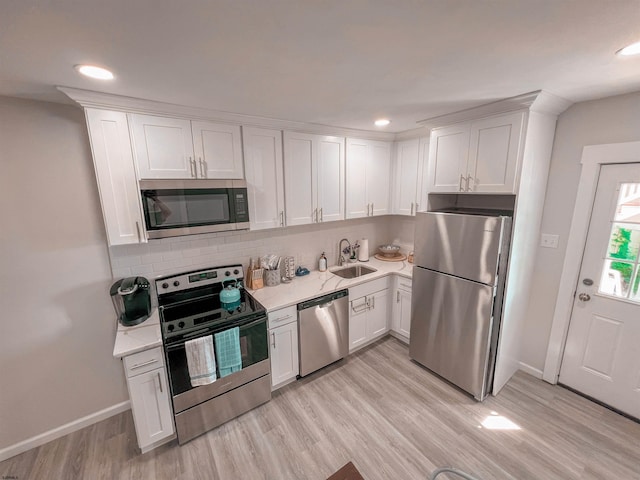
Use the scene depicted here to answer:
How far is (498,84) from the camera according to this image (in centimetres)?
163

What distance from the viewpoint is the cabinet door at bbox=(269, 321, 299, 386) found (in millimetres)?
2322

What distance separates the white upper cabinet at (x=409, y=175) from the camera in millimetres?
3025

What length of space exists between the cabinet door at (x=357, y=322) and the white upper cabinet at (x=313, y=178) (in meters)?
0.97

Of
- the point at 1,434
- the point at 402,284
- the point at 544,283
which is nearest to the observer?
the point at 1,434

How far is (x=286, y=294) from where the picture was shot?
2.49 meters

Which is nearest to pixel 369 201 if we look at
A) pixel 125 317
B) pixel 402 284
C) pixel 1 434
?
pixel 402 284

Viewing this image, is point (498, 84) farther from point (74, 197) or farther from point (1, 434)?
point (1, 434)

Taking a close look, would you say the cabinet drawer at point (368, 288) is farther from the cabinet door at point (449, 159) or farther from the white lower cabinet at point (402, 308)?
the cabinet door at point (449, 159)

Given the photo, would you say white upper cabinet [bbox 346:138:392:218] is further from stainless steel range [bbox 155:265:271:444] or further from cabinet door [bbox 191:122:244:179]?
stainless steel range [bbox 155:265:271:444]

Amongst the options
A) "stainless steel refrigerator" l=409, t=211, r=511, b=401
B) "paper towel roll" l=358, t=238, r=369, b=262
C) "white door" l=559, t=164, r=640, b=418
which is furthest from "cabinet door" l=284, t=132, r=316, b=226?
"white door" l=559, t=164, r=640, b=418

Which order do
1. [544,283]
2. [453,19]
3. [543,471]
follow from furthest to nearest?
[544,283], [543,471], [453,19]

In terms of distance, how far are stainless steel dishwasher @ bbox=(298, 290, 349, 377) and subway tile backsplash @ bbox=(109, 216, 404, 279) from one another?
2.30 ft

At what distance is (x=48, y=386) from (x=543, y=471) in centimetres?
360

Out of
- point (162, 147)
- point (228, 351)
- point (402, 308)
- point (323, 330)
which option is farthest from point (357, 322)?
point (162, 147)
